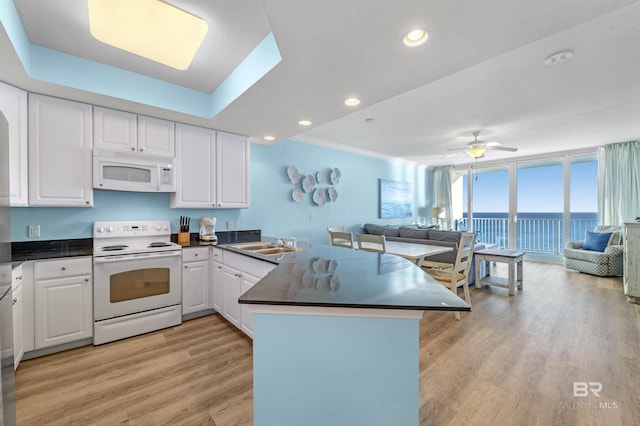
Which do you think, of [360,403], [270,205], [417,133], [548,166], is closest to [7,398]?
[360,403]

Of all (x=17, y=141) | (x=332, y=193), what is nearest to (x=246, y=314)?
(x=17, y=141)

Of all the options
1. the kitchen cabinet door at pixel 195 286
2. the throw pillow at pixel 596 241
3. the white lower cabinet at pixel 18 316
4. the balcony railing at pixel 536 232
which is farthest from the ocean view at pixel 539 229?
the white lower cabinet at pixel 18 316

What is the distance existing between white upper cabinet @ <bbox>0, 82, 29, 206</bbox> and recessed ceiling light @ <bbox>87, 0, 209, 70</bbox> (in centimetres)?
90

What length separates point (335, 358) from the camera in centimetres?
103

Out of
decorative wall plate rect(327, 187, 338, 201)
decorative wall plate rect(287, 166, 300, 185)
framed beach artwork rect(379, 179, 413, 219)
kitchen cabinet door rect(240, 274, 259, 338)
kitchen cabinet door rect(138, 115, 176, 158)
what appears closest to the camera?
kitchen cabinet door rect(240, 274, 259, 338)

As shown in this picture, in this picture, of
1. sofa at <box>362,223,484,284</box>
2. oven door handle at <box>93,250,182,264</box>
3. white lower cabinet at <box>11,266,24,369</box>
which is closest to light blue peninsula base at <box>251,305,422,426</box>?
oven door handle at <box>93,250,182,264</box>

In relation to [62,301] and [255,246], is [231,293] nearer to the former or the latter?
[255,246]

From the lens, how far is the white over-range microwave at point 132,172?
252 cm

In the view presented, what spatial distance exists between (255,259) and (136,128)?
1.94 meters

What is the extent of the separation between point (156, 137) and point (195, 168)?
0.50 meters

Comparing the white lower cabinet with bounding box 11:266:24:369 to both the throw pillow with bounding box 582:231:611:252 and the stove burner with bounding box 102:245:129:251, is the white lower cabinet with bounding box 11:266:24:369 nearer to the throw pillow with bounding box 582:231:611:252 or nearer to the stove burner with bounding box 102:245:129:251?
the stove burner with bounding box 102:245:129:251

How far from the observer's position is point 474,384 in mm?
1816

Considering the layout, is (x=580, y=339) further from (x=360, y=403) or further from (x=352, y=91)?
(x=352, y=91)

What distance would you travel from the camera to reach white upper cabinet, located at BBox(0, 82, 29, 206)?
6.68ft
